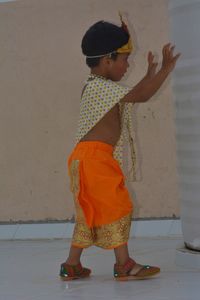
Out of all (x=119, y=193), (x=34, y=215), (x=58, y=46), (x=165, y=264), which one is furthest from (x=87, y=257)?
(x=58, y=46)

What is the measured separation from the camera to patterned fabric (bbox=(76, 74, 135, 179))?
3.22m

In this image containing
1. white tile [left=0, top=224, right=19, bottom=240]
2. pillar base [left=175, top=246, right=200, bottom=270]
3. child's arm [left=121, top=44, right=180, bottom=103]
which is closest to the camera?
child's arm [left=121, top=44, right=180, bottom=103]

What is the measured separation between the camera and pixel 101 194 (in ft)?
10.6

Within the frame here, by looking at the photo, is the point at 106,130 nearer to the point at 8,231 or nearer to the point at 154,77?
the point at 154,77

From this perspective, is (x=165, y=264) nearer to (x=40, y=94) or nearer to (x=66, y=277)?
(x=66, y=277)

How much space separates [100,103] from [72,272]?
2.25ft

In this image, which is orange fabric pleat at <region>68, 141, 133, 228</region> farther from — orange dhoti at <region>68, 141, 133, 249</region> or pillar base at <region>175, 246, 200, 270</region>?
pillar base at <region>175, 246, 200, 270</region>

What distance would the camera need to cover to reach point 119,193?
323 centimetres

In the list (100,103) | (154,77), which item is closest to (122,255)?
(100,103)

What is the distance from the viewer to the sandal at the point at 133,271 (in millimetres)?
3182

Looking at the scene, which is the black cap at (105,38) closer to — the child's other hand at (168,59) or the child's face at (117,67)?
the child's face at (117,67)

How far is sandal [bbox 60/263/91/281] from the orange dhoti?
0.48 feet

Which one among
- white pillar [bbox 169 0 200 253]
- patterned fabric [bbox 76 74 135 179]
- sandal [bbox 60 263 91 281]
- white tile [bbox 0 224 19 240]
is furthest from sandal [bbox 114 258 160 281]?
white tile [bbox 0 224 19 240]

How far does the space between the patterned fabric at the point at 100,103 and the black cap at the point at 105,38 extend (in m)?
0.11
